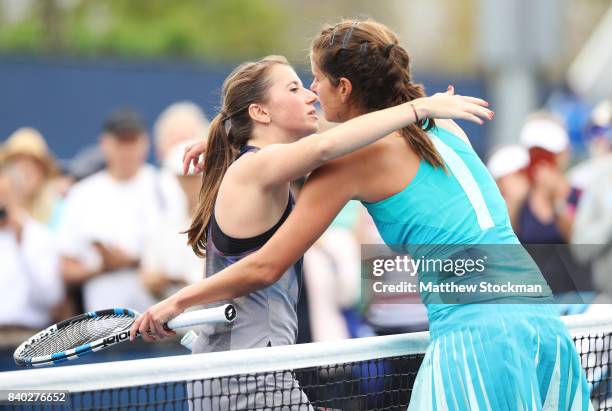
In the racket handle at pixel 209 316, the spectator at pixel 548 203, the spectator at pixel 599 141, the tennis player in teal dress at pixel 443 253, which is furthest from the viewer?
the spectator at pixel 599 141

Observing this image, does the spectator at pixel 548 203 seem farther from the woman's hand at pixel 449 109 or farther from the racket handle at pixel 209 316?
the racket handle at pixel 209 316

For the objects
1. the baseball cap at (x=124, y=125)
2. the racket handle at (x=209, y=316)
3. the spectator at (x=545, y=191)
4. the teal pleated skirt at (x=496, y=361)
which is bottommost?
the teal pleated skirt at (x=496, y=361)

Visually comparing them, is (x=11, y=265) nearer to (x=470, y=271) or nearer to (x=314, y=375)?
(x=314, y=375)

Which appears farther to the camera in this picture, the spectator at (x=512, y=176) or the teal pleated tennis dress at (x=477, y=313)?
the spectator at (x=512, y=176)

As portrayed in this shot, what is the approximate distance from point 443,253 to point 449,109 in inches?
17.3

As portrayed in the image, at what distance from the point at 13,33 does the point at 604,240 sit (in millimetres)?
17780

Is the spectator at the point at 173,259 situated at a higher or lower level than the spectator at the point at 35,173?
lower

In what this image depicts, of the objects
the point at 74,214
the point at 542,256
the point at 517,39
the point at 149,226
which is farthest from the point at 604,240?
the point at 517,39

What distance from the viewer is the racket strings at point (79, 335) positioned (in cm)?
371

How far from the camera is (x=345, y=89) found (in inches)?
138

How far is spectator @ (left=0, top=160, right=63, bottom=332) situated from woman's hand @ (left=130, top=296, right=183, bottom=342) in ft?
11.8

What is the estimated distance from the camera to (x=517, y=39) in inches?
512

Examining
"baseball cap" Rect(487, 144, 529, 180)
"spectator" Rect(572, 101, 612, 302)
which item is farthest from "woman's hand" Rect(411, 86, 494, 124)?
"baseball cap" Rect(487, 144, 529, 180)

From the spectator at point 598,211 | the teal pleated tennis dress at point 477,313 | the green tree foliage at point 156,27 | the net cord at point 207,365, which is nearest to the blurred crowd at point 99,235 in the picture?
the spectator at point 598,211
